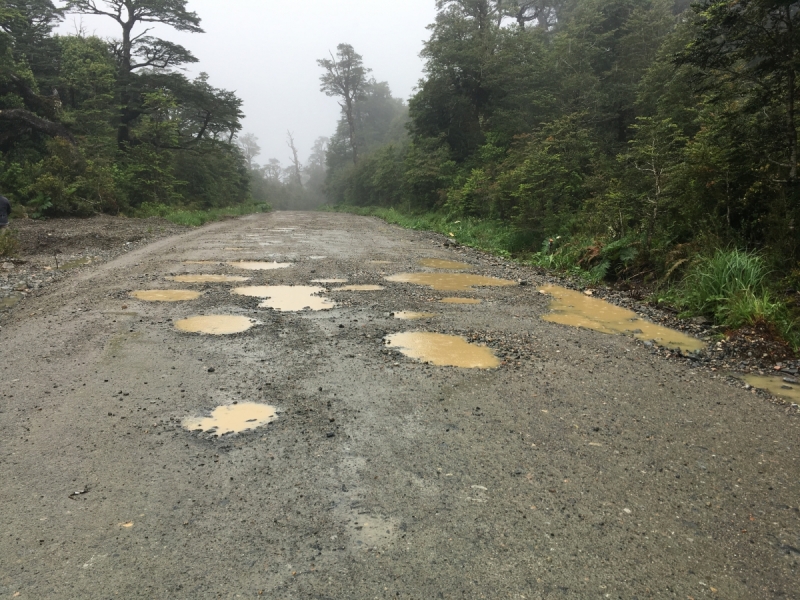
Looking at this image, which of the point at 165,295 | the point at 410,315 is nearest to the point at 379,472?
the point at 410,315

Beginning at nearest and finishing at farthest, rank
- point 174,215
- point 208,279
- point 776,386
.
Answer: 1. point 776,386
2. point 208,279
3. point 174,215

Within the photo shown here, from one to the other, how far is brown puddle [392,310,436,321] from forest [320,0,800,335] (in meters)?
3.16

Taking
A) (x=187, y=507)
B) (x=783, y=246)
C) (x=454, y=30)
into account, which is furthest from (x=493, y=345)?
(x=454, y=30)

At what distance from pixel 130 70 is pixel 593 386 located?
1187 inches

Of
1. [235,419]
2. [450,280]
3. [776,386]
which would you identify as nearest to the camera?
[235,419]

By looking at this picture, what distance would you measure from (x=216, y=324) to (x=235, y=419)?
2.31 metres

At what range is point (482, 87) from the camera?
23844 millimetres

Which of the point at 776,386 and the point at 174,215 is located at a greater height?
the point at 174,215

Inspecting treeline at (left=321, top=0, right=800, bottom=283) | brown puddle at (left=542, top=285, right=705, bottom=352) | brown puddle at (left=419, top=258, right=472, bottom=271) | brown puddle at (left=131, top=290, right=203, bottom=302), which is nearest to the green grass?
treeline at (left=321, top=0, right=800, bottom=283)

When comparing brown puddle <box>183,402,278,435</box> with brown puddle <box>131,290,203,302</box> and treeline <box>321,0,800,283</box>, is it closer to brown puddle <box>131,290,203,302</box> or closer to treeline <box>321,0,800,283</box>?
brown puddle <box>131,290,203,302</box>

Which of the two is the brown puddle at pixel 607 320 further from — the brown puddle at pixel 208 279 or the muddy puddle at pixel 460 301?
the brown puddle at pixel 208 279

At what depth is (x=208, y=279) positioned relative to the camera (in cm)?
752

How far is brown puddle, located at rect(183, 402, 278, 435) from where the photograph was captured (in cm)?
304

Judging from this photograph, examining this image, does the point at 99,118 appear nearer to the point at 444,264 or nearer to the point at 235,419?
the point at 444,264
